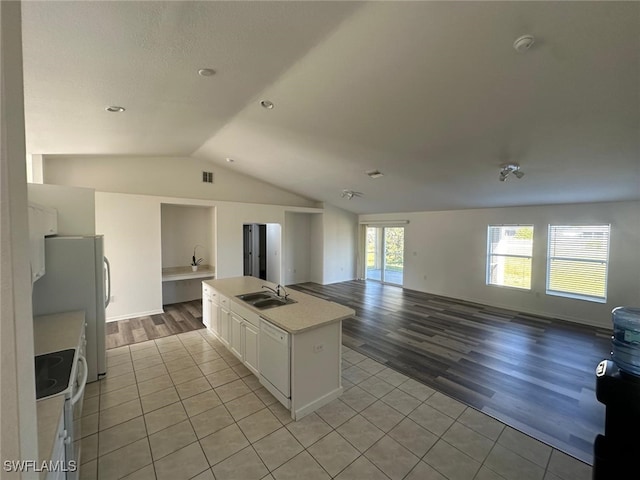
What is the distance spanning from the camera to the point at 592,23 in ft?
5.45

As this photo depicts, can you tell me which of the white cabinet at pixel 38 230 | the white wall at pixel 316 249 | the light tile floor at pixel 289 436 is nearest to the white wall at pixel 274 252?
the white wall at pixel 316 249

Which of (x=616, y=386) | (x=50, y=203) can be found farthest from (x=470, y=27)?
(x=50, y=203)

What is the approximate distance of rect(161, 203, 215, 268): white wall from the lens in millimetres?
6160

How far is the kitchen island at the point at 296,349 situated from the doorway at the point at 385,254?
5.54 metres

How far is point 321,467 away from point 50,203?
4.10 meters

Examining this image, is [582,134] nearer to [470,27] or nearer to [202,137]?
[470,27]

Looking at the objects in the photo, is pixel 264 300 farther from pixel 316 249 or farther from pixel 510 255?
pixel 510 255

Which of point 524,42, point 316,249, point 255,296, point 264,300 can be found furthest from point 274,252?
point 524,42

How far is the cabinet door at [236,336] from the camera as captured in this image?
328 cm

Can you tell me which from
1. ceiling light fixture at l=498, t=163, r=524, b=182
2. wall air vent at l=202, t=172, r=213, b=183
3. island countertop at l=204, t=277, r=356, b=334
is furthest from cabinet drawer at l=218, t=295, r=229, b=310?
ceiling light fixture at l=498, t=163, r=524, b=182

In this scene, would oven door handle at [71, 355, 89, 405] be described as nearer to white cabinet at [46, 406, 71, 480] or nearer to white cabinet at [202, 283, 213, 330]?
white cabinet at [46, 406, 71, 480]

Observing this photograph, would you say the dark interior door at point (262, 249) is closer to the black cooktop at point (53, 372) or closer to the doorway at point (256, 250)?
the doorway at point (256, 250)

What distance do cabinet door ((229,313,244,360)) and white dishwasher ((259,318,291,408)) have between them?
0.53 m

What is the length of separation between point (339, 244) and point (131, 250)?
554 centimetres
